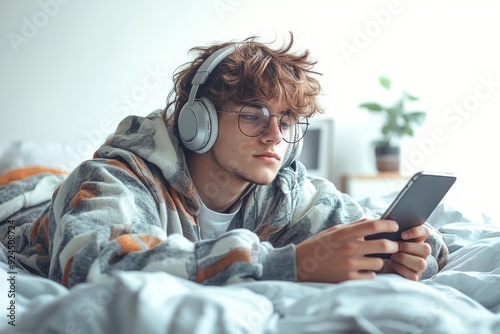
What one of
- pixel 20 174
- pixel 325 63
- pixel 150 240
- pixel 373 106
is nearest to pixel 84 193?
pixel 150 240

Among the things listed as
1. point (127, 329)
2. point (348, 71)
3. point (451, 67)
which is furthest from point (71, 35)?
point (127, 329)

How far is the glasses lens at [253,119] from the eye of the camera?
140 cm

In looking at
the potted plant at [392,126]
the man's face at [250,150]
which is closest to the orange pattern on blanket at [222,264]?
the man's face at [250,150]

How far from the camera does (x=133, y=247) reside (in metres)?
0.98

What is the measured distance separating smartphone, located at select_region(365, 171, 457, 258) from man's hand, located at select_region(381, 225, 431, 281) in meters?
0.01

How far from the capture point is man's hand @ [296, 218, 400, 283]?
3.29 feet

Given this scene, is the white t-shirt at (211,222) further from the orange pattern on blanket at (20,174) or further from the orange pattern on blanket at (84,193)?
the orange pattern on blanket at (20,174)

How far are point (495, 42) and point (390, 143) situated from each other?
1.04 metres

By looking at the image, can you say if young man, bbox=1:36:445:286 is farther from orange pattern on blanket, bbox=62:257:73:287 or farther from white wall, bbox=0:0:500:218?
white wall, bbox=0:0:500:218

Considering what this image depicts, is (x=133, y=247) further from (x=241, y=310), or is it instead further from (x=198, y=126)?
(x=198, y=126)

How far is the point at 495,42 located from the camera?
13.8 ft

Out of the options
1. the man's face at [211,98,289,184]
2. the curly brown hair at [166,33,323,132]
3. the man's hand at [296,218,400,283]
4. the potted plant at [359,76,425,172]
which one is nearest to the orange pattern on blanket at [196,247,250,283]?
the man's hand at [296,218,400,283]

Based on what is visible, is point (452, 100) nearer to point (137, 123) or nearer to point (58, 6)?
point (58, 6)

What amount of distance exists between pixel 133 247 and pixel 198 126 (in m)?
0.43
